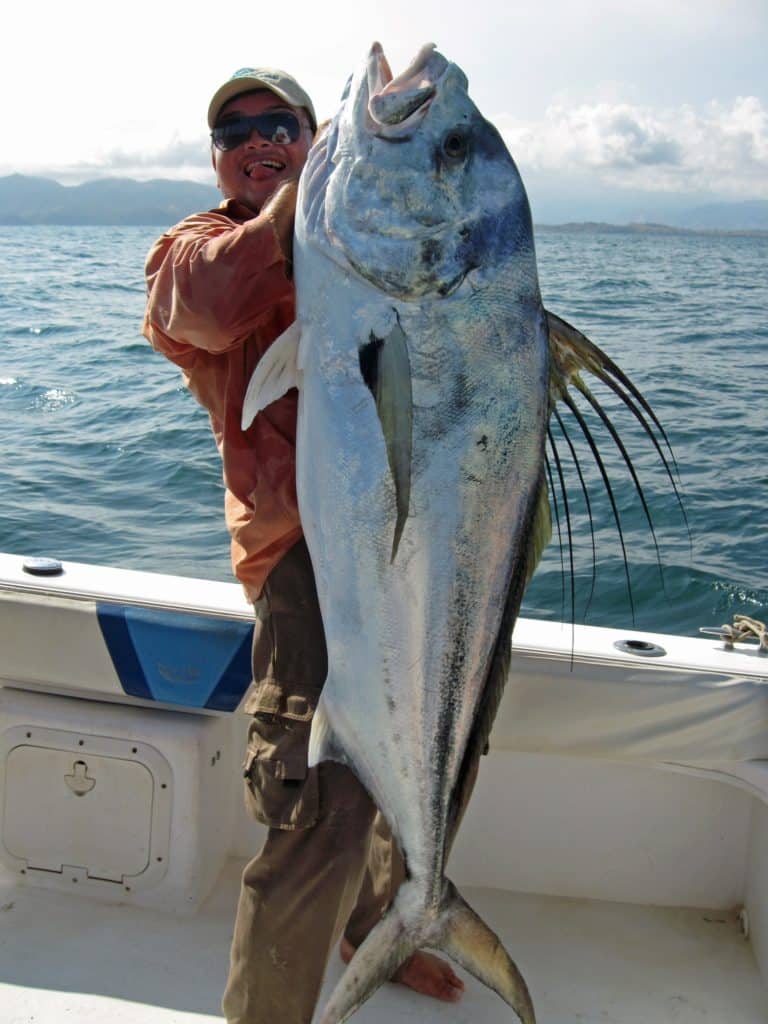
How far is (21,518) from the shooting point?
26.8 ft

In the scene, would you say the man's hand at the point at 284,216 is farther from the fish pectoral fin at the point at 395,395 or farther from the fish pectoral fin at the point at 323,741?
the fish pectoral fin at the point at 323,741

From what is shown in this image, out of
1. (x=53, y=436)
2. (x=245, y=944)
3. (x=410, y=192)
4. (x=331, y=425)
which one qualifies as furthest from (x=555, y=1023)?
(x=53, y=436)

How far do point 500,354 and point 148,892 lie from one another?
2197 millimetres

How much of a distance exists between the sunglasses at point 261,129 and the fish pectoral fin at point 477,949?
1.62 meters

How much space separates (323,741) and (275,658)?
327 mm

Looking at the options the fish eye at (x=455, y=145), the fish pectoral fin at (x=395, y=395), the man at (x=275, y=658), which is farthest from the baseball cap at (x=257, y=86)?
the fish pectoral fin at (x=395, y=395)

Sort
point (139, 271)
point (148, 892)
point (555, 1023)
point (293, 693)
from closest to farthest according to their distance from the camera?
point (293, 693) < point (555, 1023) < point (148, 892) < point (139, 271)

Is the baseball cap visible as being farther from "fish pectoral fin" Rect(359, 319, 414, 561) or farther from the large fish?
"fish pectoral fin" Rect(359, 319, 414, 561)

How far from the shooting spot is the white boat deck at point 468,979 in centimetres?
277

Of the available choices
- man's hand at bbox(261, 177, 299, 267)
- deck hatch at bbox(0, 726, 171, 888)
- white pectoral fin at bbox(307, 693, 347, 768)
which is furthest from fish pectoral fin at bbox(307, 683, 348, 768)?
deck hatch at bbox(0, 726, 171, 888)

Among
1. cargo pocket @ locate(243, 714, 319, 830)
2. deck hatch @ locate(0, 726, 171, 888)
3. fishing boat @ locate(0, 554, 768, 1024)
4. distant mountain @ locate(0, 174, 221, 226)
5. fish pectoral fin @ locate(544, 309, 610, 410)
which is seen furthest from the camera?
distant mountain @ locate(0, 174, 221, 226)

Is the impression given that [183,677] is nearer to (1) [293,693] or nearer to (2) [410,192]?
(1) [293,693]

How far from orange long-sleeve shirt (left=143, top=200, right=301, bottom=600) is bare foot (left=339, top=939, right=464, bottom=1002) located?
125 cm

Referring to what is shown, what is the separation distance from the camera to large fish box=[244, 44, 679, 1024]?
1.74 m
